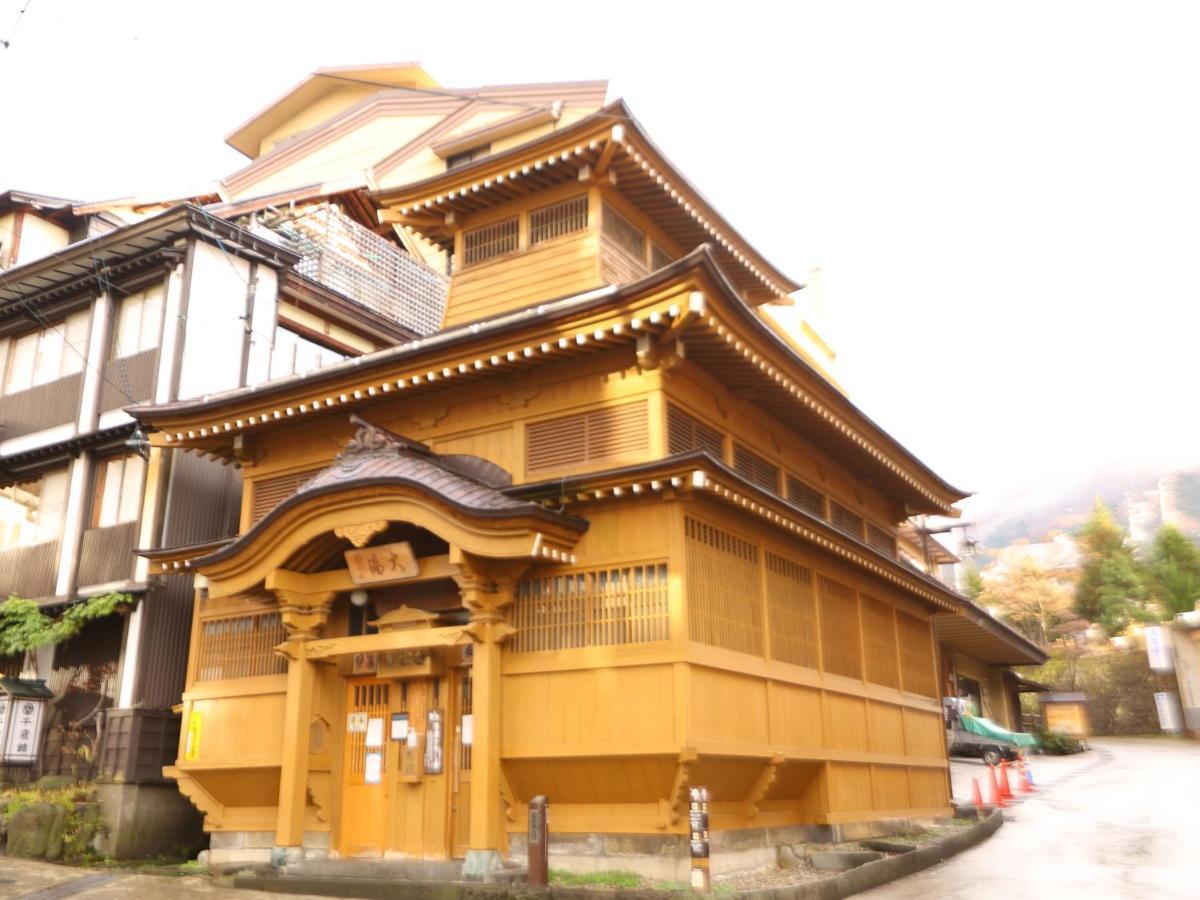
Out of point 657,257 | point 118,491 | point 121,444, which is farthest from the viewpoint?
point 118,491

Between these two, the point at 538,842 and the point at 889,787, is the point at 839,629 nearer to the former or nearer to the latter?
the point at 889,787

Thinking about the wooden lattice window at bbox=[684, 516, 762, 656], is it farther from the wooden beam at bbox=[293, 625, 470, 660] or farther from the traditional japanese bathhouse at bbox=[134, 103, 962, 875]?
the wooden beam at bbox=[293, 625, 470, 660]

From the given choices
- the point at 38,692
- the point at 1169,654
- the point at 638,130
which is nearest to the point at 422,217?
the point at 638,130

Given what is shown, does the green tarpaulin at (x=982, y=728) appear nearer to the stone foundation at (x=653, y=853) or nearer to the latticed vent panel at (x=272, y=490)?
the stone foundation at (x=653, y=853)

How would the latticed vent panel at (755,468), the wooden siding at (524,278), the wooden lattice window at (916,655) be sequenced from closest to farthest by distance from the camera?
the latticed vent panel at (755,468) → the wooden siding at (524,278) → the wooden lattice window at (916,655)

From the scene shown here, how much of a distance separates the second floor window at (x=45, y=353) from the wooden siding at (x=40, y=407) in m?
0.25

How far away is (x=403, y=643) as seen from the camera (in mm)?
13398

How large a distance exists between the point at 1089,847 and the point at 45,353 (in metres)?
23.3

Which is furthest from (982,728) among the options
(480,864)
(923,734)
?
(480,864)

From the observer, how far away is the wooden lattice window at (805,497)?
56.3ft

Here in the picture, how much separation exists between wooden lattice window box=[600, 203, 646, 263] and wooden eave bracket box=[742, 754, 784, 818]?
919 centimetres

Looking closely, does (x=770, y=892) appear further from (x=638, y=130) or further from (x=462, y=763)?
(x=638, y=130)

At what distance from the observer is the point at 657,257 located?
→ 758 inches

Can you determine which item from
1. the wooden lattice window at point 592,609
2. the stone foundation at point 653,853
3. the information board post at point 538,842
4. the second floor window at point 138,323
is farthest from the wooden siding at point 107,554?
the information board post at point 538,842
